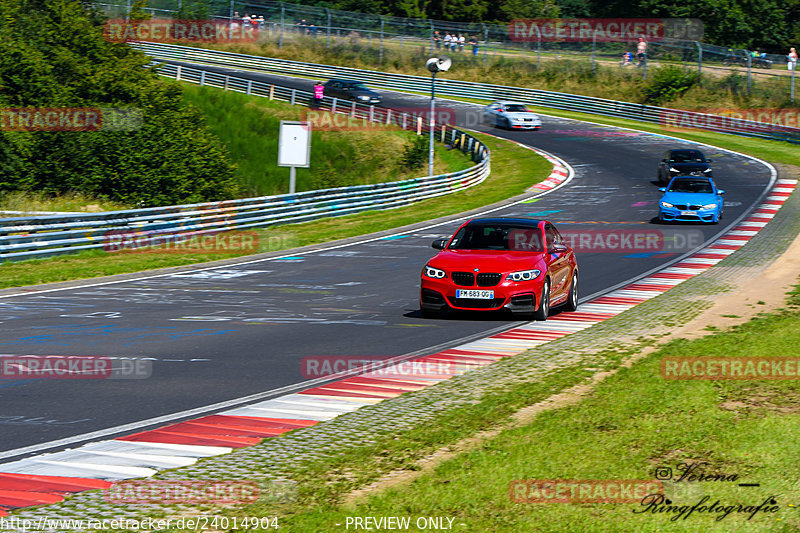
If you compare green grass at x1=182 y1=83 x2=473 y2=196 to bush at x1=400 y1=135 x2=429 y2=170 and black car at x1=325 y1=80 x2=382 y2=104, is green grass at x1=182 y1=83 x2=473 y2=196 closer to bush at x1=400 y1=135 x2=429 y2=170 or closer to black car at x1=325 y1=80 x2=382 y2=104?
bush at x1=400 y1=135 x2=429 y2=170

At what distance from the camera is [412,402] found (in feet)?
28.9

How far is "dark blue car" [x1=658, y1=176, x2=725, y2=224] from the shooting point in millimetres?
27938

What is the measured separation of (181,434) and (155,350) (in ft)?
13.8

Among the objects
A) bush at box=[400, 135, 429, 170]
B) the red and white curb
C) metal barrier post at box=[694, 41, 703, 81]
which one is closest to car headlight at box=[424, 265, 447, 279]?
the red and white curb

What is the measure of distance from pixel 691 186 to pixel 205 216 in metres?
14.6

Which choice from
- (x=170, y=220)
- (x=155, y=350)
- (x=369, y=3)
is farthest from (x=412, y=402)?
(x=369, y=3)

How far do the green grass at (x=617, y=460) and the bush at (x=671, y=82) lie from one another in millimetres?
54523

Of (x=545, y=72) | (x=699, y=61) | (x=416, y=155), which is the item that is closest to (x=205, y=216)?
(x=416, y=155)

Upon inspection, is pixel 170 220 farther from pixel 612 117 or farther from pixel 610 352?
pixel 612 117

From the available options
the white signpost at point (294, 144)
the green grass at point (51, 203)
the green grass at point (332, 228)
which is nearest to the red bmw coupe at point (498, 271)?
the green grass at point (332, 228)

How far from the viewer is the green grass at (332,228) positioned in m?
20.4

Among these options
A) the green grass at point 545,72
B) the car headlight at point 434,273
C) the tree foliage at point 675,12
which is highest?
the tree foliage at point 675,12

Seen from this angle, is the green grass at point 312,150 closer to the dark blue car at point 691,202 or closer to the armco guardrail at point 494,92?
the armco guardrail at point 494,92

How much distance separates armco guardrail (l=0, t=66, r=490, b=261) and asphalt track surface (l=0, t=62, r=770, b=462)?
411 centimetres
